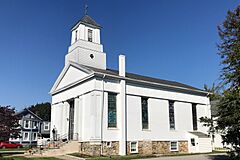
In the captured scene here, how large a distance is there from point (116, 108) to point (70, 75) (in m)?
7.18

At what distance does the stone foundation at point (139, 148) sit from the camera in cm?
2332

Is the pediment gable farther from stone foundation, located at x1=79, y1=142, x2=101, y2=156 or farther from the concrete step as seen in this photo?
stone foundation, located at x1=79, y1=142, x2=101, y2=156

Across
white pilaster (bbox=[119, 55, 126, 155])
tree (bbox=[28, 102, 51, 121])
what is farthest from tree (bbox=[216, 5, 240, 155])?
tree (bbox=[28, 102, 51, 121])

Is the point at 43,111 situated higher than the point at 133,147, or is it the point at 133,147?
the point at 43,111

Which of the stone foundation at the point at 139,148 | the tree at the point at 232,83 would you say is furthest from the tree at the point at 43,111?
the tree at the point at 232,83

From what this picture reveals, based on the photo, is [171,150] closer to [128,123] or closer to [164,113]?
[164,113]

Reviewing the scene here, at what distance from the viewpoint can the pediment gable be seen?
87.0 feet

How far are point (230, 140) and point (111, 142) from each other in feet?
40.3

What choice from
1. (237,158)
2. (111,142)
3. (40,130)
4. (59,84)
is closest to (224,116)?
(237,158)

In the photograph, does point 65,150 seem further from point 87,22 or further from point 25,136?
point 25,136

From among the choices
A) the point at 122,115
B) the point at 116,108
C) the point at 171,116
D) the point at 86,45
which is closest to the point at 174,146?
the point at 171,116

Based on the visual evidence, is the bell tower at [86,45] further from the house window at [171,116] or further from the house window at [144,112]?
the house window at [171,116]

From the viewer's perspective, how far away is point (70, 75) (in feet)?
96.7

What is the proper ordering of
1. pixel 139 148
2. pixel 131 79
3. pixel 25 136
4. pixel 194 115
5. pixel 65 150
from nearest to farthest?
pixel 65 150 < pixel 139 148 < pixel 131 79 < pixel 194 115 < pixel 25 136
